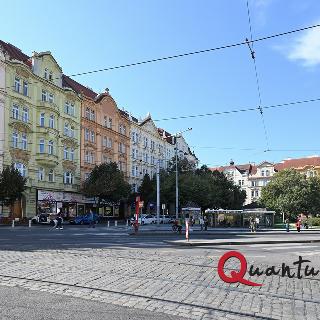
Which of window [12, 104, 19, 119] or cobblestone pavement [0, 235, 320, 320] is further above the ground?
window [12, 104, 19, 119]

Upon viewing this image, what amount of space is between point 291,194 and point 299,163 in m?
56.8

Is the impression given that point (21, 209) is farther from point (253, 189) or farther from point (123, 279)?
point (253, 189)

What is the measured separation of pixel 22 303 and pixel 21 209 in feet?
154

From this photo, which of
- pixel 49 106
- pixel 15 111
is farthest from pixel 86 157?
pixel 15 111

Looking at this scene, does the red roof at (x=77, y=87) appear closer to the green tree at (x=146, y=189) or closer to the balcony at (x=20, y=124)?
the balcony at (x=20, y=124)

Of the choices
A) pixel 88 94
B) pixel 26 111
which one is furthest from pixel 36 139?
pixel 88 94

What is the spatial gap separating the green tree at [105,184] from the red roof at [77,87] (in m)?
11.9

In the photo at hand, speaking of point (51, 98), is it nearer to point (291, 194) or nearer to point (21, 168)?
point (21, 168)

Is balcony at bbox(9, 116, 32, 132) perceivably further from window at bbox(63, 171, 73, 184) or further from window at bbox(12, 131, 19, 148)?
window at bbox(63, 171, 73, 184)

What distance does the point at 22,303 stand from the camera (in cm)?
750

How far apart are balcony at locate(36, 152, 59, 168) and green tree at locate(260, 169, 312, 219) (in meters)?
33.2

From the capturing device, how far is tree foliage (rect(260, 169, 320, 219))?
6931cm

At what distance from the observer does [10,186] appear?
45.4 m

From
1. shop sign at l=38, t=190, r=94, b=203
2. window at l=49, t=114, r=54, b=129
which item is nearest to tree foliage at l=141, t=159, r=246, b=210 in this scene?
shop sign at l=38, t=190, r=94, b=203
